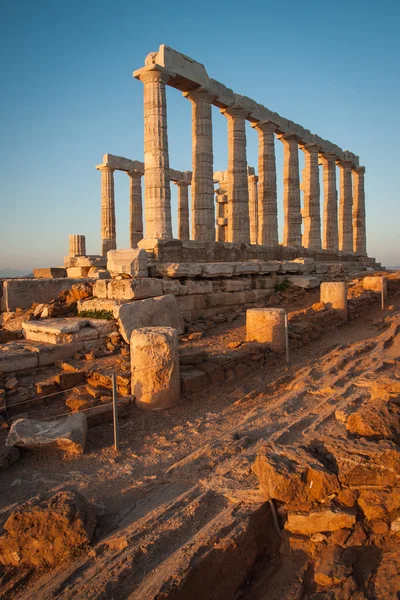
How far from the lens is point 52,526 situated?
3.45 m

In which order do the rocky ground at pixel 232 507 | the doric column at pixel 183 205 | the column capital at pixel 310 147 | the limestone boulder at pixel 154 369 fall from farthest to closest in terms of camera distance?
the doric column at pixel 183 205 → the column capital at pixel 310 147 → the limestone boulder at pixel 154 369 → the rocky ground at pixel 232 507

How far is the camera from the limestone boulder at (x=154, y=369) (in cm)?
657

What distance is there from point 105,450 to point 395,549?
10.9 feet

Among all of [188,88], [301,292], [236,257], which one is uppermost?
[188,88]

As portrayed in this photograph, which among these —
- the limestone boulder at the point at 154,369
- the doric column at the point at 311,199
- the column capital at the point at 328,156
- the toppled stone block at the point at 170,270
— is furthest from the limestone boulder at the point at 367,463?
the column capital at the point at 328,156

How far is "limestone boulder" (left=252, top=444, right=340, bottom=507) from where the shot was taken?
3.80m

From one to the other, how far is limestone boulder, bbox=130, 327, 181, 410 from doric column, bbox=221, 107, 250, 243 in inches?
527

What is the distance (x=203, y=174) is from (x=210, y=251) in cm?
345

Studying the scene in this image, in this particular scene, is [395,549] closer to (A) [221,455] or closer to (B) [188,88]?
(A) [221,455]

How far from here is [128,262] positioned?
1091 cm

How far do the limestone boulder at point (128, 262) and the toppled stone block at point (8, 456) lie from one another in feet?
20.7

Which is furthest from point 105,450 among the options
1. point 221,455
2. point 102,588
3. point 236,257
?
point 236,257

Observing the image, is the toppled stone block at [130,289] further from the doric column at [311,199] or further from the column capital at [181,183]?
the column capital at [181,183]

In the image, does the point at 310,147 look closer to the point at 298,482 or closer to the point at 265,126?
the point at 265,126
